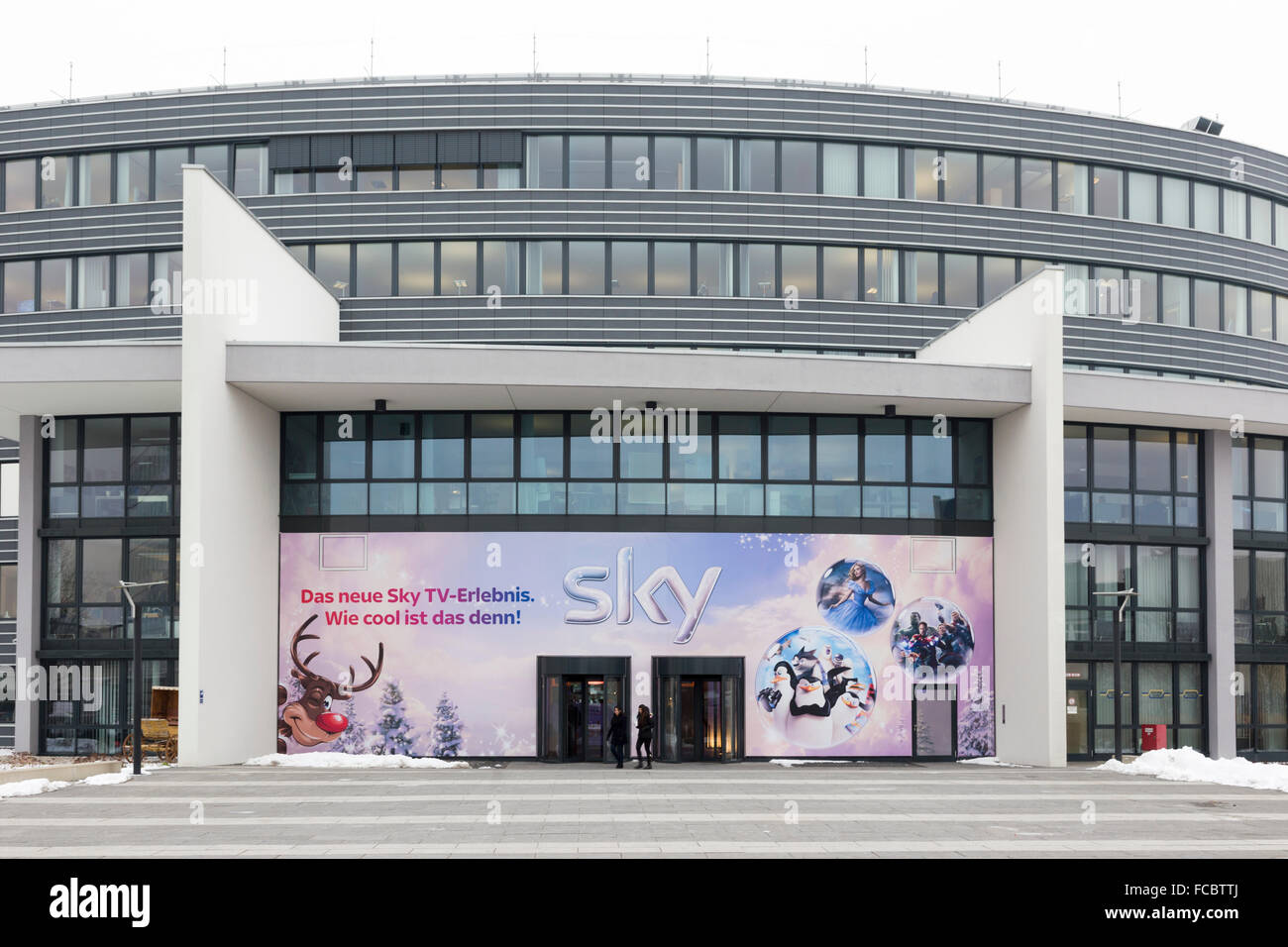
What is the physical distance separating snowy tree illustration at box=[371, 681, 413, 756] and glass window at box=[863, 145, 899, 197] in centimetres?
2270

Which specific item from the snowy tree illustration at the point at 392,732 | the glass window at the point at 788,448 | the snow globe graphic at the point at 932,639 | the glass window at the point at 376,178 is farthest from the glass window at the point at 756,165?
the snowy tree illustration at the point at 392,732

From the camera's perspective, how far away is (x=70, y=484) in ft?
100

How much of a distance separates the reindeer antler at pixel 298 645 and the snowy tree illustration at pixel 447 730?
3.24 meters

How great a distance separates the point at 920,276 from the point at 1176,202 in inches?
417

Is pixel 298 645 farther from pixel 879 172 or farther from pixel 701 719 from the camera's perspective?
pixel 879 172

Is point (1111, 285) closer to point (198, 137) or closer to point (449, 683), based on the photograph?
point (449, 683)

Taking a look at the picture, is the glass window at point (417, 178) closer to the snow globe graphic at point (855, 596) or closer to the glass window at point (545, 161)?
the glass window at point (545, 161)

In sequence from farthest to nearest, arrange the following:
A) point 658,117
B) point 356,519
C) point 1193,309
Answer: point 1193,309 < point 658,117 < point 356,519

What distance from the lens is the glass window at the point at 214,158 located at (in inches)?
1539

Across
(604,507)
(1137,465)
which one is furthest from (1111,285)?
(604,507)

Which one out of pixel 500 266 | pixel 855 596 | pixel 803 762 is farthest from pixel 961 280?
pixel 803 762

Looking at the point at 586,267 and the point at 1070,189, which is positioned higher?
the point at 1070,189

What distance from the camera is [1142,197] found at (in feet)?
136

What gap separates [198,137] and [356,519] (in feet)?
58.6
